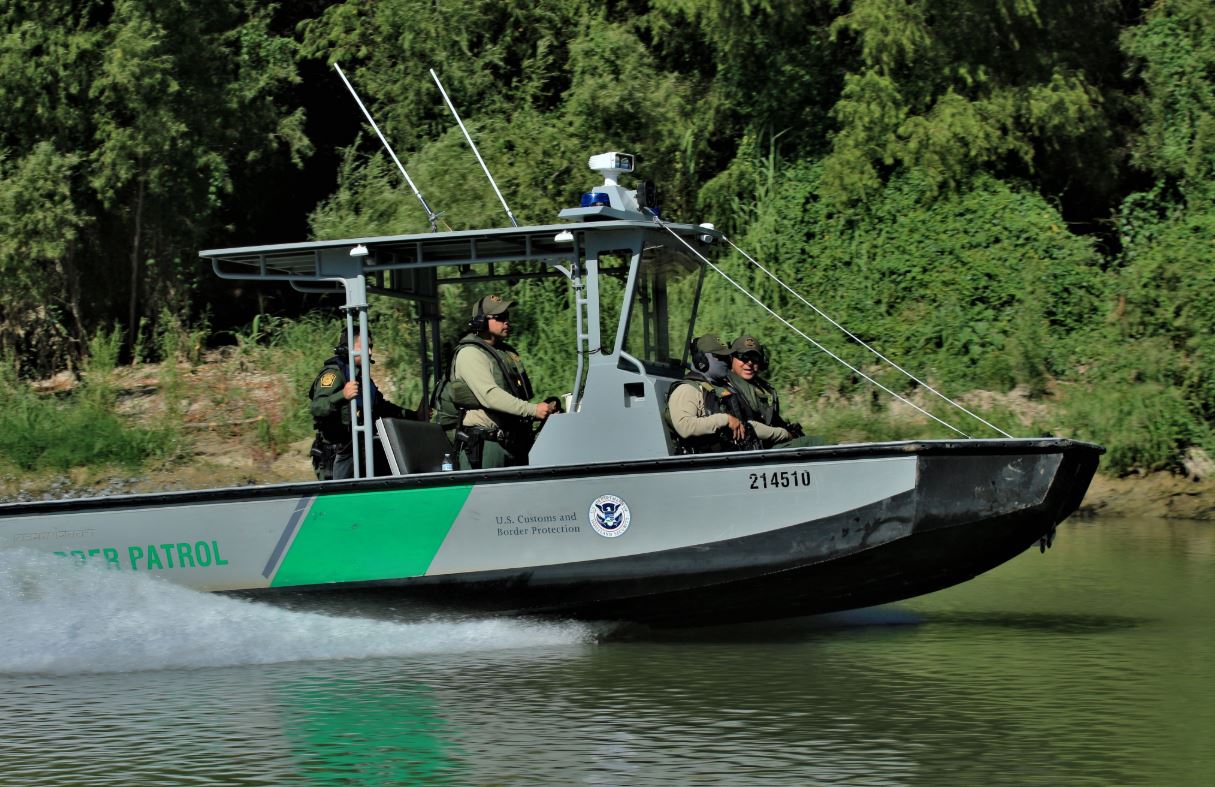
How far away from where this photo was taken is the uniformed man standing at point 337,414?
367 inches

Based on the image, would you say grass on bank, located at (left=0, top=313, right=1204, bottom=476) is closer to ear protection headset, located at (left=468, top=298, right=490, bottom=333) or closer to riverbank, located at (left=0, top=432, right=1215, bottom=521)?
riverbank, located at (left=0, top=432, right=1215, bottom=521)

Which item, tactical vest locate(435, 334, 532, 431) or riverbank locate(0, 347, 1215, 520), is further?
riverbank locate(0, 347, 1215, 520)

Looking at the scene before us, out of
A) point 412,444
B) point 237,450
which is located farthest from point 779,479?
point 237,450

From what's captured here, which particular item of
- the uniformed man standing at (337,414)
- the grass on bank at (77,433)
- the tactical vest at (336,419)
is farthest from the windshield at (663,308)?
the grass on bank at (77,433)

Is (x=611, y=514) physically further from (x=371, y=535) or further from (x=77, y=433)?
(x=77, y=433)

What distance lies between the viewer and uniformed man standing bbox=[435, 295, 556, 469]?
902 centimetres

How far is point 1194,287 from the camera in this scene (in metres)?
16.4

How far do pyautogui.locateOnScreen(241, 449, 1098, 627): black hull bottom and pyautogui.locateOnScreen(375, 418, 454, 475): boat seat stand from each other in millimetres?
648

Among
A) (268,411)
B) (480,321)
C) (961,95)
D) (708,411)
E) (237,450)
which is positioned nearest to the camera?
(708,411)

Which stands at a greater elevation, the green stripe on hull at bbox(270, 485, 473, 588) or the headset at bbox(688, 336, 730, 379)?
the headset at bbox(688, 336, 730, 379)

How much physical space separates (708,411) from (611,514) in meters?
0.80

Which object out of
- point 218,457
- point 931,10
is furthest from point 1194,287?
point 218,457

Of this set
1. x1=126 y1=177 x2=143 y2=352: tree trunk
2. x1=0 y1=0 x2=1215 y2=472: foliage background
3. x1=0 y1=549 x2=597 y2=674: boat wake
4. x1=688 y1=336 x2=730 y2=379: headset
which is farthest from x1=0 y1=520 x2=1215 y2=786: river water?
x1=126 y1=177 x2=143 y2=352: tree trunk

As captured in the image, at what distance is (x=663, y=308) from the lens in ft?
30.7
